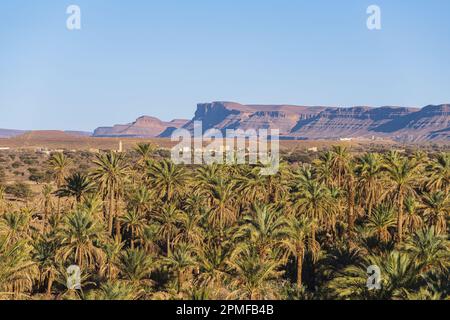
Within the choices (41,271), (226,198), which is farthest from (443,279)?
(41,271)

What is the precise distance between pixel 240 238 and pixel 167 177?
45.7ft

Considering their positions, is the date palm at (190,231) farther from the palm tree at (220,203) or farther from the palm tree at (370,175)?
the palm tree at (370,175)

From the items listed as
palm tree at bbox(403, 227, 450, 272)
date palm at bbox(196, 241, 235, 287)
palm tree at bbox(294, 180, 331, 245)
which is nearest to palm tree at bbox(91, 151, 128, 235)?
date palm at bbox(196, 241, 235, 287)

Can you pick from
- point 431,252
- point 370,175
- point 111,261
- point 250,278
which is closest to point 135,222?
point 111,261

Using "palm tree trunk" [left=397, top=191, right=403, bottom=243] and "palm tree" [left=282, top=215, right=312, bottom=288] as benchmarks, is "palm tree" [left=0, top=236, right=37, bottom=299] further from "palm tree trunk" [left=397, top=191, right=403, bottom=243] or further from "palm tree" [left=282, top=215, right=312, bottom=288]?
"palm tree trunk" [left=397, top=191, right=403, bottom=243]

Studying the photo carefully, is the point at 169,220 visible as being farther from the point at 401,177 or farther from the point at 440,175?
the point at 440,175

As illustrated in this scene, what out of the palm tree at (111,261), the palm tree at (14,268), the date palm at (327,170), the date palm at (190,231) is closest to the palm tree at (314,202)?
the date palm at (190,231)

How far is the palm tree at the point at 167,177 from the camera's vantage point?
63.0m

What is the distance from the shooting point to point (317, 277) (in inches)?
1981

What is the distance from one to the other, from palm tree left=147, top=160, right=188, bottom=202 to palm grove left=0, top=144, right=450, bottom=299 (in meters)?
0.13

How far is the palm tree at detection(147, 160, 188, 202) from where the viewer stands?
63031 millimetres
